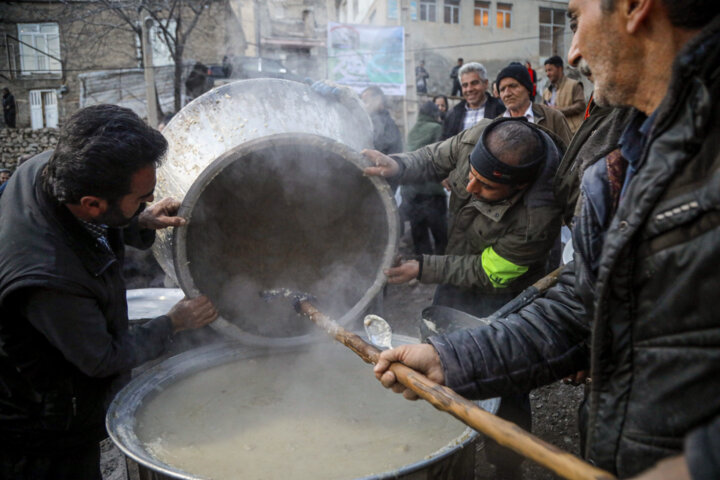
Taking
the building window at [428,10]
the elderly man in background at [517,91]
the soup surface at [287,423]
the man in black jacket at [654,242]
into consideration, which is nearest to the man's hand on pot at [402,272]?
the soup surface at [287,423]

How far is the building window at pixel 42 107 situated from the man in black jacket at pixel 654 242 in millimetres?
22256

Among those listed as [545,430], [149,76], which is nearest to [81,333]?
[545,430]

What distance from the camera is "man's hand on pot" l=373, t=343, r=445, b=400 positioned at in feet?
4.56

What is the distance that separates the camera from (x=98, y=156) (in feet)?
5.54

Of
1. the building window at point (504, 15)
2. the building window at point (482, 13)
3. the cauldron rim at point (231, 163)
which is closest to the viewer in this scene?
the cauldron rim at point (231, 163)

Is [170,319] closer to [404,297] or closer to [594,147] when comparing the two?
[594,147]

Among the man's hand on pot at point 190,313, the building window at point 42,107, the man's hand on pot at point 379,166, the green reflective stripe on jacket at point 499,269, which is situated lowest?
the man's hand on pot at point 190,313

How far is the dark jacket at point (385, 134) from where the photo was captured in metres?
4.76

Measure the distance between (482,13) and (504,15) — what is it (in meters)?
1.11

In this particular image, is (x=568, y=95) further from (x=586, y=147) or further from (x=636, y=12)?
(x=636, y=12)

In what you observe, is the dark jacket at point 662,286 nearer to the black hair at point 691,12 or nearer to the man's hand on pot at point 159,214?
the black hair at point 691,12

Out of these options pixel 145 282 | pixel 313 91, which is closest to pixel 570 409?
Result: pixel 313 91

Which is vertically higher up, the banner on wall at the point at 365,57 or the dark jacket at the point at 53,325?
the banner on wall at the point at 365,57

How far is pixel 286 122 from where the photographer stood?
7.51 feet
